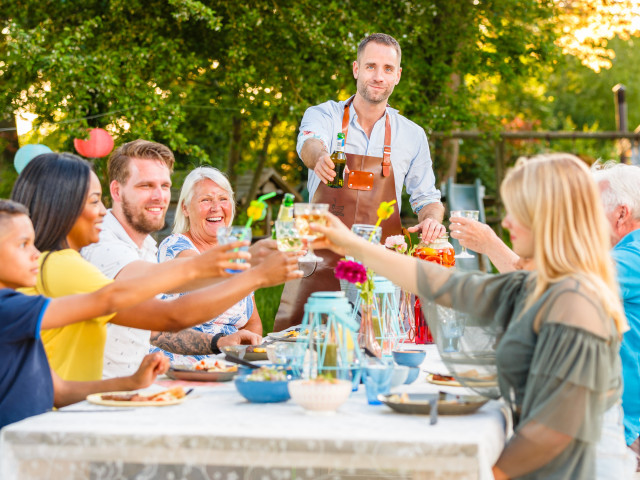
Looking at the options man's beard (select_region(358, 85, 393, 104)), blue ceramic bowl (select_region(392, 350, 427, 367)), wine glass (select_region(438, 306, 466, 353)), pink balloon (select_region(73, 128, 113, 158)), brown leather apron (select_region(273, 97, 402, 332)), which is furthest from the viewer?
pink balloon (select_region(73, 128, 113, 158))

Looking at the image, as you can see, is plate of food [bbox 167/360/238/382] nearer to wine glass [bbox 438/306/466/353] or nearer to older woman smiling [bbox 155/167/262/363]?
wine glass [bbox 438/306/466/353]

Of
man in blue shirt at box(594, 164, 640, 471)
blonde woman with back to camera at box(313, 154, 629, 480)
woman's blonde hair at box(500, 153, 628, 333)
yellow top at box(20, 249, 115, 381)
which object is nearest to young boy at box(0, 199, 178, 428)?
yellow top at box(20, 249, 115, 381)

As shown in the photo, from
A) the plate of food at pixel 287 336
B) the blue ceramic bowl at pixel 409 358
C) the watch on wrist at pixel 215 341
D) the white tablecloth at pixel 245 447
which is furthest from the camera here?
the watch on wrist at pixel 215 341

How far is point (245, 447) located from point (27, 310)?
733mm

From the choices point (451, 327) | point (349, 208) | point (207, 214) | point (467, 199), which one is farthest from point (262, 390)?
point (467, 199)

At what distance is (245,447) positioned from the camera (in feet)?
6.23

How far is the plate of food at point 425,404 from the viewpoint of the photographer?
6.95 feet

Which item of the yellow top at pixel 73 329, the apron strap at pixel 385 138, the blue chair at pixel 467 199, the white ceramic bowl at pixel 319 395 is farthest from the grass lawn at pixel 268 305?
the white ceramic bowl at pixel 319 395

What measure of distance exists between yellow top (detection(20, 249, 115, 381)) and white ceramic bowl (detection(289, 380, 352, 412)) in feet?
2.58

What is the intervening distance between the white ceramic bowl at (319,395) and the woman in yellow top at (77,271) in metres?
0.47

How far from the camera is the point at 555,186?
2.22 metres

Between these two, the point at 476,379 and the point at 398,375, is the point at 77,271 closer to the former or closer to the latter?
the point at 398,375

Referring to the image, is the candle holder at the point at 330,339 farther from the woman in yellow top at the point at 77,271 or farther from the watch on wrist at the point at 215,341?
the watch on wrist at the point at 215,341

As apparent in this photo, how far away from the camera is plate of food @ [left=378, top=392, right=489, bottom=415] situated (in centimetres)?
212
